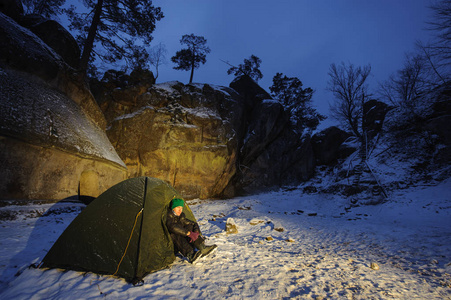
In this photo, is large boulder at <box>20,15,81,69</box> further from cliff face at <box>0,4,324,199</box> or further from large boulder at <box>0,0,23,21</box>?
large boulder at <box>0,0,23,21</box>

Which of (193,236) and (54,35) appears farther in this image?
(54,35)

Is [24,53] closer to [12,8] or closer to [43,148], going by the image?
[43,148]

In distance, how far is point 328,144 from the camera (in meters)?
20.7

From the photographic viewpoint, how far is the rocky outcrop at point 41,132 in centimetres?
637

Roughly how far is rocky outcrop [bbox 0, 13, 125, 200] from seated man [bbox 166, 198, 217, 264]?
656 centimetres

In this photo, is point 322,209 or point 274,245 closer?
point 274,245

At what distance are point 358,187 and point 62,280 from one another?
53.5ft

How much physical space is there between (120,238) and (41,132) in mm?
6767

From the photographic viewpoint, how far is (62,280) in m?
3.02

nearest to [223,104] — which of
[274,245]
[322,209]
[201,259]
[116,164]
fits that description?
[116,164]

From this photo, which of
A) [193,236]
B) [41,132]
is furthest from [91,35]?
[193,236]

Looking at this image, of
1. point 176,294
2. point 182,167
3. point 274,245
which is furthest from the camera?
point 182,167

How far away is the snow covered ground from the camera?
2.95m

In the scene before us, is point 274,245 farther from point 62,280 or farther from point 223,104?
point 223,104
